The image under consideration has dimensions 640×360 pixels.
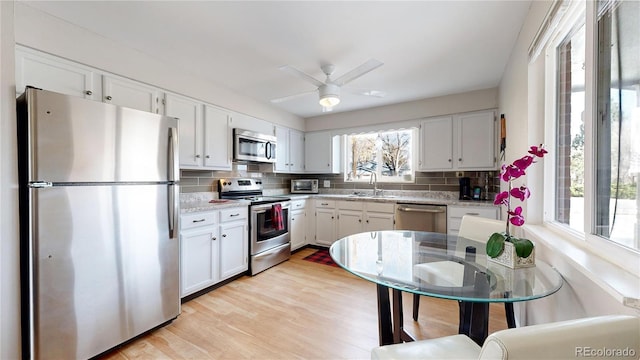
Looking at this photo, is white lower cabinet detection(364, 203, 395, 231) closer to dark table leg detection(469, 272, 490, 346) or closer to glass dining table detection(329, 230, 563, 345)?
glass dining table detection(329, 230, 563, 345)

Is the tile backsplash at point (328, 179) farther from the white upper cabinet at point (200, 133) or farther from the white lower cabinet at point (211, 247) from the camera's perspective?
the white lower cabinet at point (211, 247)

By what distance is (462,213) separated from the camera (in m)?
3.02

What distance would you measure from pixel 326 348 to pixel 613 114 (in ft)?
6.47

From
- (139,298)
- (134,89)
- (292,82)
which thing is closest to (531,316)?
(139,298)

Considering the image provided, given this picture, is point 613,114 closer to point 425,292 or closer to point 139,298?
point 425,292

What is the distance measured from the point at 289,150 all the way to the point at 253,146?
35.5 inches

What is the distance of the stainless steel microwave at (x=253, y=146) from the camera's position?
3288 mm

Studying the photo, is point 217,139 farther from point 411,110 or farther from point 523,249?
point 523,249

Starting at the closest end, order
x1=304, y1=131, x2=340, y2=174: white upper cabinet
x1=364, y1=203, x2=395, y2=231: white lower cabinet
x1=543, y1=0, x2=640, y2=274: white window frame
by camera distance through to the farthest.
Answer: x1=543, y1=0, x2=640, y2=274: white window frame → x1=364, y1=203, x2=395, y2=231: white lower cabinet → x1=304, y1=131, x2=340, y2=174: white upper cabinet

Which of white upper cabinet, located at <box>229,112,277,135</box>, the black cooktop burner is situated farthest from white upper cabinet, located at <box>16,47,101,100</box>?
the black cooktop burner

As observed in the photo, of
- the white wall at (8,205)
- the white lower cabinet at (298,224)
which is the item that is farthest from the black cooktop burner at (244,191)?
the white wall at (8,205)

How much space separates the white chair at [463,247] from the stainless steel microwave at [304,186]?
112 inches
